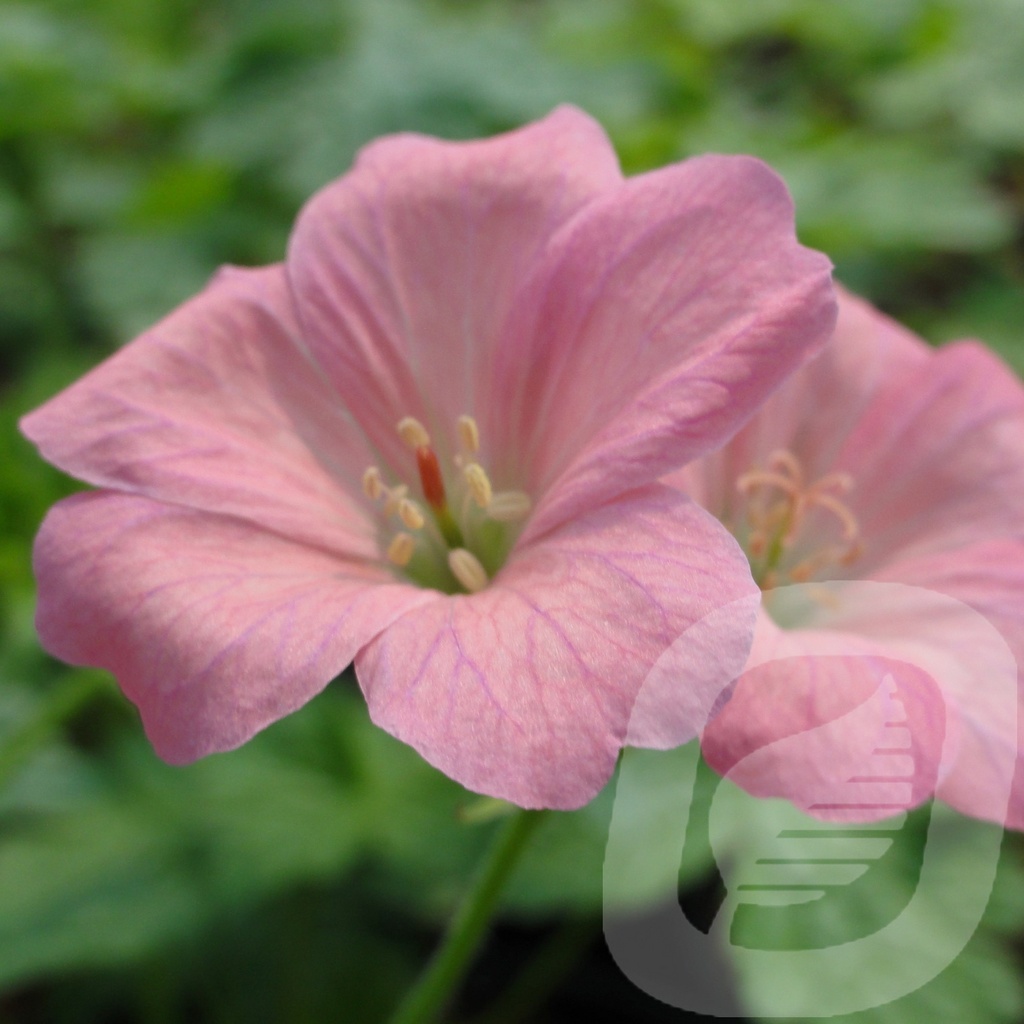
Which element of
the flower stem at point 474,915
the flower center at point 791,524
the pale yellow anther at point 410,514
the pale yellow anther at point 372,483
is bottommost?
the flower stem at point 474,915

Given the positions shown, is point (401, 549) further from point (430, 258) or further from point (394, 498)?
point (430, 258)

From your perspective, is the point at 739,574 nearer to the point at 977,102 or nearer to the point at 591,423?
the point at 591,423

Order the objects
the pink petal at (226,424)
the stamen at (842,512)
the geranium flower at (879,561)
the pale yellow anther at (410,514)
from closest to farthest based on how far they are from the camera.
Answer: the geranium flower at (879,561)
the pink petal at (226,424)
the pale yellow anther at (410,514)
the stamen at (842,512)

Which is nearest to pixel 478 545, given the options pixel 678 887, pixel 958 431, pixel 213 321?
pixel 213 321

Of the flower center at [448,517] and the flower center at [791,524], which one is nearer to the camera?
the flower center at [448,517]

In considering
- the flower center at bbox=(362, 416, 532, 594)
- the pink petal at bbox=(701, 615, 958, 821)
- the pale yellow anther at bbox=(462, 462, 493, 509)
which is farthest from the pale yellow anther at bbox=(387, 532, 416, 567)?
the pink petal at bbox=(701, 615, 958, 821)

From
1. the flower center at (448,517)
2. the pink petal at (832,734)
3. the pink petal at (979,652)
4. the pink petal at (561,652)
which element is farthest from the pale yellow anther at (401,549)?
the pink petal at (979,652)

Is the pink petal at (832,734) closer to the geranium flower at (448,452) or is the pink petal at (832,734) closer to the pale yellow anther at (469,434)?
the geranium flower at (448,452)
